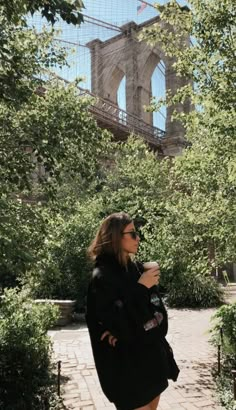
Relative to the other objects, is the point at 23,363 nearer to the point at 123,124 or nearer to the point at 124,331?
the point at 124,331

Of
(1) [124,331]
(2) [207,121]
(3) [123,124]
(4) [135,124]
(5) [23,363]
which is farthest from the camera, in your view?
(4) [135,124]

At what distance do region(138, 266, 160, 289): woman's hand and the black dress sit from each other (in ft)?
0.08

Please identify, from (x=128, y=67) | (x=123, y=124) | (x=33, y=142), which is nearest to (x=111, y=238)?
(x=33, y=142)

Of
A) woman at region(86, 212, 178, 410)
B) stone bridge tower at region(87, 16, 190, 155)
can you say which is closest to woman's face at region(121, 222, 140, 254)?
Result: woman at region(86, 212, 178, 410)

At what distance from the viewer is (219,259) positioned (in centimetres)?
648

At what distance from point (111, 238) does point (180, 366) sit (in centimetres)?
476

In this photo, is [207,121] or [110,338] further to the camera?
[207,121]

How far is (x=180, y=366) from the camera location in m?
6.54

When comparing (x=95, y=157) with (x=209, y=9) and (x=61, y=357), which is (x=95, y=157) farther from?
(x=61, y=357)

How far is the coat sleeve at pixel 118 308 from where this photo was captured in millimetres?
2158

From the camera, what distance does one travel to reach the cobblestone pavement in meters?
4.86

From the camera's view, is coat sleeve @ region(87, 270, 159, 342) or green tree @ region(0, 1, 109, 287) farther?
green tree @ region(0, 1, 109, 287)

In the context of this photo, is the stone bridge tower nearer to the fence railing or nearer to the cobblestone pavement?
the fence railing

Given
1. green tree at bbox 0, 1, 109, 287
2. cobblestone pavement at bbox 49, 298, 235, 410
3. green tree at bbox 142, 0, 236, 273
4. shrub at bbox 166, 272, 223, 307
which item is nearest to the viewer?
green tree at bbox 0, 1, 109, 287
